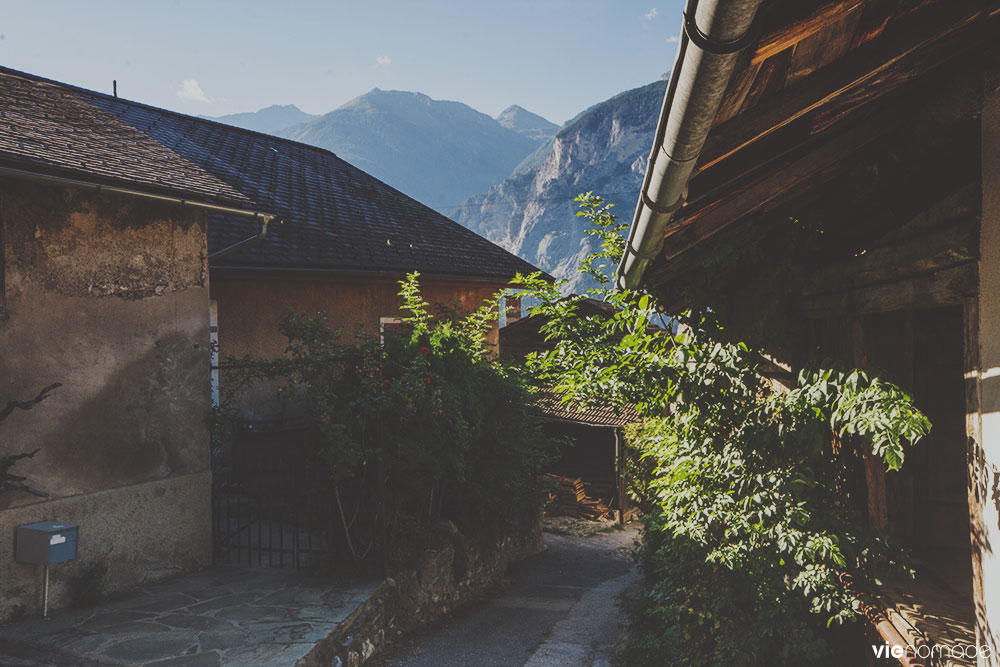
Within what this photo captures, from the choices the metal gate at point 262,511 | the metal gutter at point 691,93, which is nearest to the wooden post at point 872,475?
the metal gutter at point 691,93

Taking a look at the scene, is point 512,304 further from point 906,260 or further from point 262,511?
point 906,260

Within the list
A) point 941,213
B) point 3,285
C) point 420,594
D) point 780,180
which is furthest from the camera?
point 420,594

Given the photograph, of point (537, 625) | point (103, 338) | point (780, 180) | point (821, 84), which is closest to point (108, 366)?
point (103, 338)

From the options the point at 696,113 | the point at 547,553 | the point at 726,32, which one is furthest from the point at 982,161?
the point at 547,553

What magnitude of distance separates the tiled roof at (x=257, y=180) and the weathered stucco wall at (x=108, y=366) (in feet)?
1.60

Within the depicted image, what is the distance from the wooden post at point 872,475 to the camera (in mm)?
4457

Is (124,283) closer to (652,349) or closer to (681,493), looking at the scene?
(652,349)

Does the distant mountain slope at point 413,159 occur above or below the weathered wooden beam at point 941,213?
above

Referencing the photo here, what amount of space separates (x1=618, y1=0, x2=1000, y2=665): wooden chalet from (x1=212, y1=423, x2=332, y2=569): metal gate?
447cm

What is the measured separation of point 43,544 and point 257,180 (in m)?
8.74

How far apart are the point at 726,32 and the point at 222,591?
6.62 m

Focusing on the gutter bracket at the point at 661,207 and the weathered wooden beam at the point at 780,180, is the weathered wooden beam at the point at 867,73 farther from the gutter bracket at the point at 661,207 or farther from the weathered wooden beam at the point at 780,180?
the weathered wooden beam at the point at 780,180

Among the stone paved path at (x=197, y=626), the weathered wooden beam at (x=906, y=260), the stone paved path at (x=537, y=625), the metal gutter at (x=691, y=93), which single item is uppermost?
the metal gutter at (x=691, y=93)

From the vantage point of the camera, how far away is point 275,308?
35.5 feet
